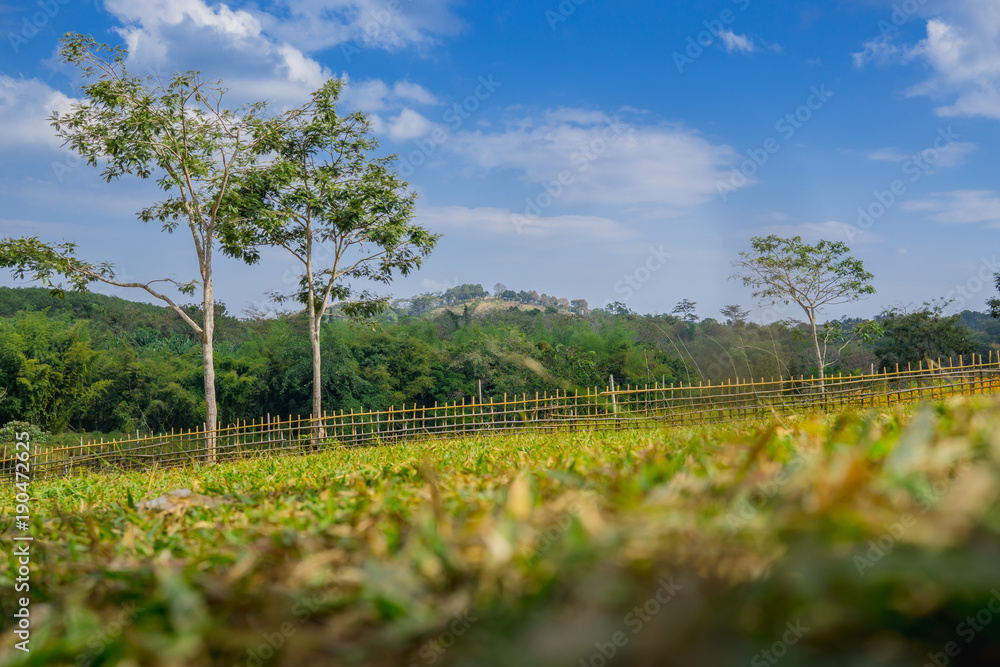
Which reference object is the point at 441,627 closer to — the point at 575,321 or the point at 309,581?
the point at 309,581

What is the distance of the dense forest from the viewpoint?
30.0 m

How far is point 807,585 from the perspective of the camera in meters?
0.43

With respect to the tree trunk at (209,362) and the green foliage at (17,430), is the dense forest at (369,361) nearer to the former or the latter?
the green foliage at (17,430)

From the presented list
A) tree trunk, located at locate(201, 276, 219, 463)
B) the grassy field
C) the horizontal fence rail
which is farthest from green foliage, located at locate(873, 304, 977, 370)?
the grassy field

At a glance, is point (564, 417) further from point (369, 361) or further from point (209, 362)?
point (369, 361)

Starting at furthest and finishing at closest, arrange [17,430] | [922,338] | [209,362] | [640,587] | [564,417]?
[922,338] → [17,430] → [209,362] → [564,417] → [640,587]

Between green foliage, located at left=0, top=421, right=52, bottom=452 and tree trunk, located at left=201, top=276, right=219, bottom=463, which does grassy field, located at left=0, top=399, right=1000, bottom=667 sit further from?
green foliage, located at left=0, top=421, right=52, bottom=452

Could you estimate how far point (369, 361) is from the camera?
3375 cm

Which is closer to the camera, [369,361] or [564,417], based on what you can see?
[564,417]

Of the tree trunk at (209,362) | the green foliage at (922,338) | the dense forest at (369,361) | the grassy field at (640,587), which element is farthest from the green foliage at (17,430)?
the green foliage at (922,338)

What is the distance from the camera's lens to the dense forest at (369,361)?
2995cm

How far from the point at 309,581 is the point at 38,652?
24cm

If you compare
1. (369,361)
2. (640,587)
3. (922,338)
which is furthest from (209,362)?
(922,338)

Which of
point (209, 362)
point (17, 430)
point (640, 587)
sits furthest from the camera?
point (17, 430)
